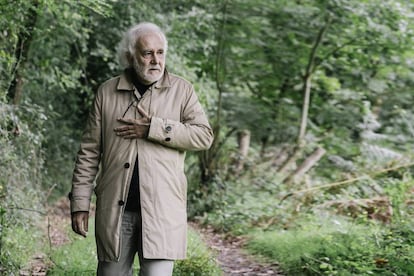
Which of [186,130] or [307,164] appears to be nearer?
[186,130]

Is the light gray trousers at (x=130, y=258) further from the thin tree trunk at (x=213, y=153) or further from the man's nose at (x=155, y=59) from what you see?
the thin tree trunk at (x=213, y=153)

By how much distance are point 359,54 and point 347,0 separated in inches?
60.9

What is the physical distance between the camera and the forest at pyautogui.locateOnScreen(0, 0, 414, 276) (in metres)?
7.62

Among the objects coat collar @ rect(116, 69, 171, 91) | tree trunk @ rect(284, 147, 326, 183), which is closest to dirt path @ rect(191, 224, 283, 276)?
coat collar @ rect(116, 69, 171, 91)

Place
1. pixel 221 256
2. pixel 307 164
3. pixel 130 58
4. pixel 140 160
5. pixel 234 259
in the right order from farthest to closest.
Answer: pixel 307 164 < pixel 221 256 < pixel 234 259 < pixel 130 58 < pixel 140 160

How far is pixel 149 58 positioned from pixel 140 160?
2.00ft

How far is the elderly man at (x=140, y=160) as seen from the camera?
3.62 meters

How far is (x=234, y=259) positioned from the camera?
7.27 m

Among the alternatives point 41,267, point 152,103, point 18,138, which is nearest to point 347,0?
point 18,138

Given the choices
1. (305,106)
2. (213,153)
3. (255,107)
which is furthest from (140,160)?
(305,106)

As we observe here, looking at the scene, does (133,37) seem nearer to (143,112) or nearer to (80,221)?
(143,112)

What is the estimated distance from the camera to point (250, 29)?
11414 millimetres

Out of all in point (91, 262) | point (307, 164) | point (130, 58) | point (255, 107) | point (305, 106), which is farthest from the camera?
point (305, 106)

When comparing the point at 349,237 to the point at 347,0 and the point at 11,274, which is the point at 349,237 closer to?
the point at 11,274
